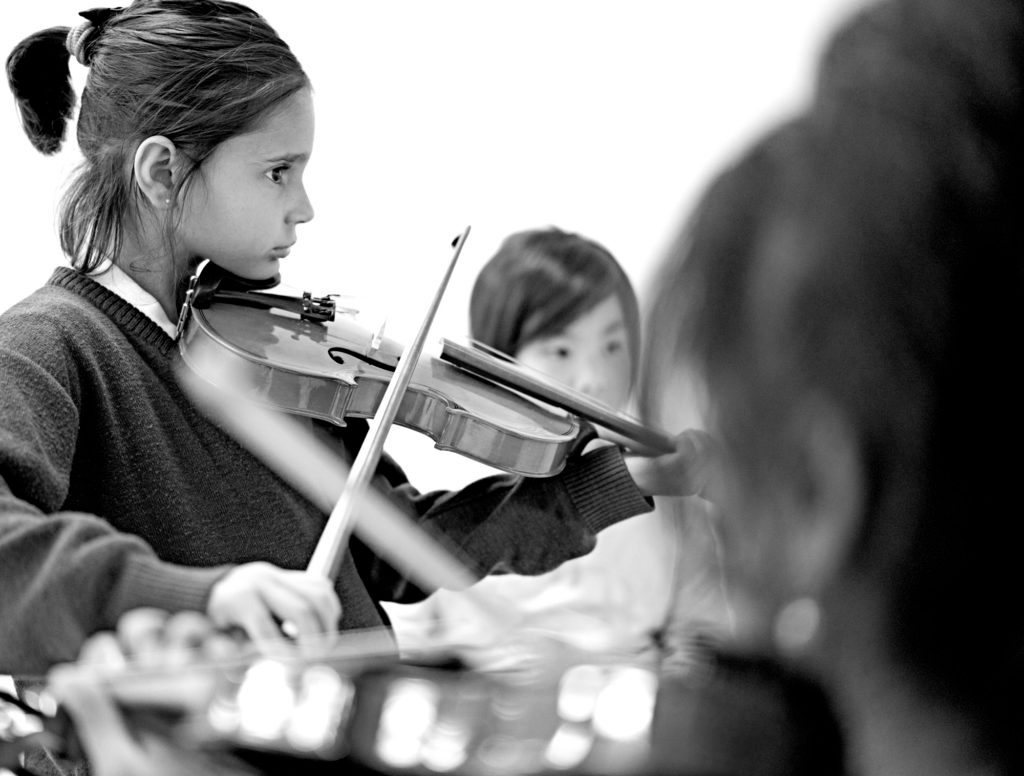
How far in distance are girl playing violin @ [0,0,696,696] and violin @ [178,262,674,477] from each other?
2 centimetres

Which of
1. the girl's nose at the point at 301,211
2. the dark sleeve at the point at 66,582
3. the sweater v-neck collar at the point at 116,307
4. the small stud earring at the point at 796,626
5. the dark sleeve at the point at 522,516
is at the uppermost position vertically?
the small stud earring at the point at 796,626

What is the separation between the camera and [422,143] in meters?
1.58

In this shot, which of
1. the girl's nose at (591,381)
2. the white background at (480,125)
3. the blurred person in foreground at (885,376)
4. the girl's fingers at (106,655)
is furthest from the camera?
the white background at (480,125)

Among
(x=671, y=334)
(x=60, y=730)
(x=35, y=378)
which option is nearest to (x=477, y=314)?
(x=35, y=378)

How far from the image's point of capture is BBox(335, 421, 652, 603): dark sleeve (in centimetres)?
87

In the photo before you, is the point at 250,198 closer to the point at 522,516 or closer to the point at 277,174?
the point at 277,174

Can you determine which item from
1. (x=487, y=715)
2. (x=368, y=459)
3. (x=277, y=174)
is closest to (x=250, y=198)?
(x=277, y=174)

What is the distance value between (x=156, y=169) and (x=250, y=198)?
0.07 m

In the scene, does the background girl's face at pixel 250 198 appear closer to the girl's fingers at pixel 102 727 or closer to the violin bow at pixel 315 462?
the violin bow at pixel 315 462

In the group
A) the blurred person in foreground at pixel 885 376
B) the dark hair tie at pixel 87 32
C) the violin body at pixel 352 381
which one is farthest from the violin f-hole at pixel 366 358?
the blurred person in foreground at pixel 885 376

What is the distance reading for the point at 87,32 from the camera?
859 mm

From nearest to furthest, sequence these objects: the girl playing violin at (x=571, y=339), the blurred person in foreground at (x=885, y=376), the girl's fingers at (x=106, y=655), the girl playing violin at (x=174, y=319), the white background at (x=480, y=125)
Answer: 1. the blurred person in foreground at (x=885, y=376)
2. the girl's fingers at (x=106, y=655)
3. the girl playing violin at (x=174, y=319)
4. the girl playing violin at (x=571, y=339)
5. the white background at (x=480, y=125)

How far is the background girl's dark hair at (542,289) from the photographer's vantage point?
46.6 inches

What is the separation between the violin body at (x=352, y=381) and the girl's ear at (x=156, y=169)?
58 mm
